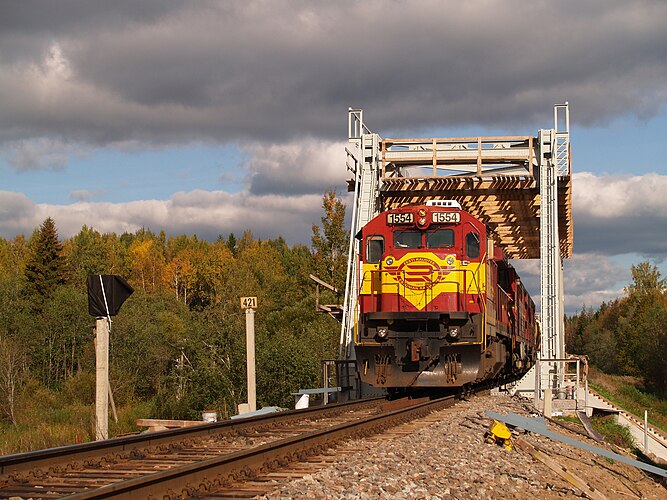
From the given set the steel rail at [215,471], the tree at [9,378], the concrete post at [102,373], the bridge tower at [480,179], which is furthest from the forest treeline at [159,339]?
the steel rail at [215,471]

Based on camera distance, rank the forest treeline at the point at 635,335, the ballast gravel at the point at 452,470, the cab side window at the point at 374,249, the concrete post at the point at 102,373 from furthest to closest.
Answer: the forest treeline at the point at 635,335 → the cab side window at the point at 374,249 → the concrete post at the point at 102,373 → the ballast gravel at the point at 452,470

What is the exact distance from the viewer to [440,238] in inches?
632

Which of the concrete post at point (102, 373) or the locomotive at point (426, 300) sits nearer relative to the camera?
the concrete post at point (102, 373)

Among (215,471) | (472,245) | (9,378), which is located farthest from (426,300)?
(9,378)

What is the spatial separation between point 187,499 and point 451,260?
10322 mm

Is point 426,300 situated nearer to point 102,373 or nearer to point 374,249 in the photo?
point 374,249

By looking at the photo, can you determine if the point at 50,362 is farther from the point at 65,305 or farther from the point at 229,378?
the point at 229,378

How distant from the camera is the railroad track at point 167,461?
21.0ft

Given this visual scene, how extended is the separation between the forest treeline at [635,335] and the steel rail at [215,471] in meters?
62.8

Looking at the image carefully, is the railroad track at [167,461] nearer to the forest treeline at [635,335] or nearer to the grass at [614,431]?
the grass at [614,431]

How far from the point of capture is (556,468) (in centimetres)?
891

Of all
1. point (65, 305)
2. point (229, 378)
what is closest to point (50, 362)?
point (65, 305)

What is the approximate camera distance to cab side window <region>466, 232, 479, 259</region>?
15.9 meters

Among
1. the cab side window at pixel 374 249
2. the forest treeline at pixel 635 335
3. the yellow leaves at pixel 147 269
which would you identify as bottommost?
the forest treeline at pixel 635 335
